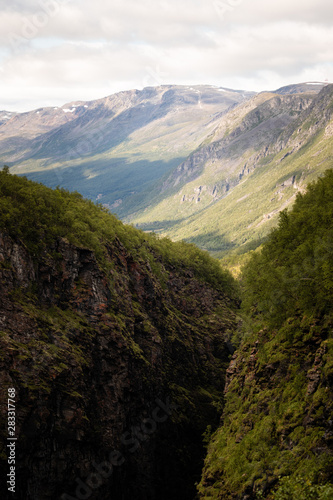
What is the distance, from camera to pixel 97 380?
1934 inches

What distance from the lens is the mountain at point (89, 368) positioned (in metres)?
37.4

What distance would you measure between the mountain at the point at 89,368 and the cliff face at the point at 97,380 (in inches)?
5.3

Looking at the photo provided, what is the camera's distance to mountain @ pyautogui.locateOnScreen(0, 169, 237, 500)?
123ft

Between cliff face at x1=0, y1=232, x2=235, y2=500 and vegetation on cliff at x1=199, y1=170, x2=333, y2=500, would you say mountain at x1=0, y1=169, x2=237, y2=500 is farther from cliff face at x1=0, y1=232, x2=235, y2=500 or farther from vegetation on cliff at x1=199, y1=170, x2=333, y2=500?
vegetation on cliff at x1=199, y1=170, x2=333, y2=500

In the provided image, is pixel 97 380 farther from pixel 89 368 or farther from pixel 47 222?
pixel 47 222

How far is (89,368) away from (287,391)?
905 inches

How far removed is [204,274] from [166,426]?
61.5 m

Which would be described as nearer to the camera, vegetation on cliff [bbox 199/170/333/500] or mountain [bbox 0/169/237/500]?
vegetation on cliff [bbox 199/170/333/500]

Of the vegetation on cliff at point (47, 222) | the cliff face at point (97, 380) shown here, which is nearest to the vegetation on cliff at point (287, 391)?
the cliff face at point (97, 380)

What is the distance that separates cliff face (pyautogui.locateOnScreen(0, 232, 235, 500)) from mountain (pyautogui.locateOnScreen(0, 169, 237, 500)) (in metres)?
0.14

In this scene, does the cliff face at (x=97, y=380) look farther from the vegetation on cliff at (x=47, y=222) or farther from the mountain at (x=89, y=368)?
the vegetation on cliff at (x=47, y=222)

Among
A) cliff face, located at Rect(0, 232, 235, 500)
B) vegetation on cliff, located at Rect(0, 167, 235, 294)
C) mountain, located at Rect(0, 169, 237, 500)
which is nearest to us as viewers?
mountain, located at Rect(0, 169, 237, 500)

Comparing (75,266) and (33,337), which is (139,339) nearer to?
(75,266)

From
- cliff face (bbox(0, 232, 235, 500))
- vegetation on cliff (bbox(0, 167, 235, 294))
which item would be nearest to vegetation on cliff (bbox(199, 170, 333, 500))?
cliff face (bbox(0, 232, 235, 500))
